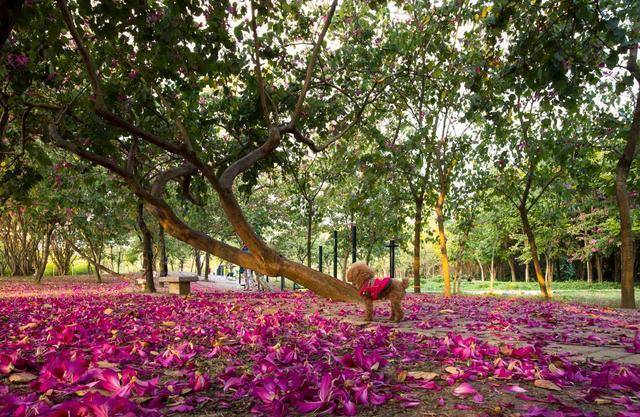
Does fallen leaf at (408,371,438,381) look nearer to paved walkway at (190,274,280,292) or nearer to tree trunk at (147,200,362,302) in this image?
tree trunk at (147,200,362,302)

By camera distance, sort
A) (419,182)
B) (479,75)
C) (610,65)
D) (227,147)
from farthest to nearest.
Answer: (419,182), (227,147), (479,75), (610,65)

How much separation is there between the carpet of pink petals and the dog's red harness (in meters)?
0.42

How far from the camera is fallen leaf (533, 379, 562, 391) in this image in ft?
8.69

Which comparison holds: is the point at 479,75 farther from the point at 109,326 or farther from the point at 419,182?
the point at 419,182

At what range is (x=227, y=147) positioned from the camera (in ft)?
35.9

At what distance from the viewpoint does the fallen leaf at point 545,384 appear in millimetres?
2648

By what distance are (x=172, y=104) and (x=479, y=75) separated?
18.5ft

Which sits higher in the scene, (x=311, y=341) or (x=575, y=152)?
(x=575, y=152)

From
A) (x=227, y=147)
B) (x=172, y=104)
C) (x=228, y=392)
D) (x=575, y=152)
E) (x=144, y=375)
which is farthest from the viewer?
(x=227, y=147)

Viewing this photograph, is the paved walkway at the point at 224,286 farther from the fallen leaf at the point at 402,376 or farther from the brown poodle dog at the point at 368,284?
the fallen leaf at the point at 402,376

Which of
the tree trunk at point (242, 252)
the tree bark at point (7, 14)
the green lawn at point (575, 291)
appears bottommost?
the green lawn at point (575, 291)

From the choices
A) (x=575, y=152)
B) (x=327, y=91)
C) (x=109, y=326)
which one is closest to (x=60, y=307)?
(x=109, y=326)

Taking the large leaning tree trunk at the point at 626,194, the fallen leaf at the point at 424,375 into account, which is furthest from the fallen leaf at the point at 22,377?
the large leaning tree trunk at the point at 626,194

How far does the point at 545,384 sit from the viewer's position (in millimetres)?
2691
